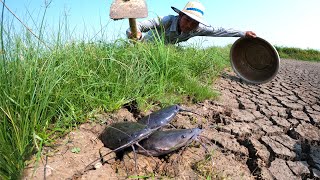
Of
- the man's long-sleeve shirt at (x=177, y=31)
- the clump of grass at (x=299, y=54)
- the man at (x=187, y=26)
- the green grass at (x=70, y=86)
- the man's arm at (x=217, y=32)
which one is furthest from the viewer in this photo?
the clump of grass at (x=299, y=54)

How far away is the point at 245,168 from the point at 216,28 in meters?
3.32

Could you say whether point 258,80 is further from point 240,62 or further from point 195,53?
point 195,53

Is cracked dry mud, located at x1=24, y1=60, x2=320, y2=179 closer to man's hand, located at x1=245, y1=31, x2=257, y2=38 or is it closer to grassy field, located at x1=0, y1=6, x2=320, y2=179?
grassy field, located at x1=0, y1=6, x2=320, y2=179

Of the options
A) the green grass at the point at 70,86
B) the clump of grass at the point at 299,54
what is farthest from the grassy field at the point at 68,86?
the clump of grass at the point at 299,54

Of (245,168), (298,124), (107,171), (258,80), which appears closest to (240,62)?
(258,80)

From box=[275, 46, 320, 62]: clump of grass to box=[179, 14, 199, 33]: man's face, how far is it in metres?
8.86

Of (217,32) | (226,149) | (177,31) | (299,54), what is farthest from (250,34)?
(299,54)

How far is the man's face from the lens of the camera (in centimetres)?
485

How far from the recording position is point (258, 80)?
15.5 ft

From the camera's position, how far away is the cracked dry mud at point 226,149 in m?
1.86

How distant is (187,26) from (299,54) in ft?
31.7

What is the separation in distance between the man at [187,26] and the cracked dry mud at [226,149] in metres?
1.48

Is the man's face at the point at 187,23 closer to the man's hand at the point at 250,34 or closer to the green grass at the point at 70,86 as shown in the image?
the man's hand at the point at 250,34

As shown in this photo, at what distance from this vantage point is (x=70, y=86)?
2.34 metres
